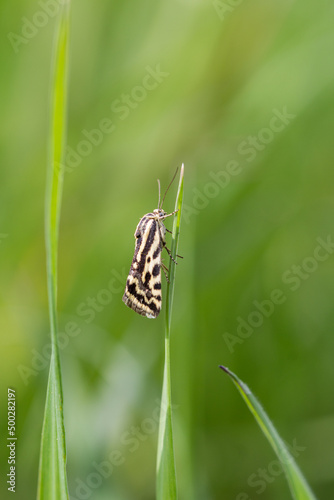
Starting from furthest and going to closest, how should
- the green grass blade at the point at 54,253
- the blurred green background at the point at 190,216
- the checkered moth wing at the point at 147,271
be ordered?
the blurred green background at the point at 190,216, the checkered moth wing at the point at 147,271, the green grass blade at the point at 54,253

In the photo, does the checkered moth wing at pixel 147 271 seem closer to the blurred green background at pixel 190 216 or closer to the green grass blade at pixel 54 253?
the blurred green background at pixel 190 216

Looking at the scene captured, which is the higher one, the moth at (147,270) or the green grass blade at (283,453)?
the moth at (147,270)

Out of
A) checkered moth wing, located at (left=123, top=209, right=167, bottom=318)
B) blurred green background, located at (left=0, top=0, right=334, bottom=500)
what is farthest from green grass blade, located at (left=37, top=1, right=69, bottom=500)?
blurred green background, located at (left=0, top=0, right=334, bottom=500)

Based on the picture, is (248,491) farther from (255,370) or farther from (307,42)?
(307,42)

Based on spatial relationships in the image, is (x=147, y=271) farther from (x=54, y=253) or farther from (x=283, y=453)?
(x=283, y=453)

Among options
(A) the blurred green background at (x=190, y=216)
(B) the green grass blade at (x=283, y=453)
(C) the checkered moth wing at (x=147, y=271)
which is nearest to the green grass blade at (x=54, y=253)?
(B) the green grass blade at (x=283, y=453)
